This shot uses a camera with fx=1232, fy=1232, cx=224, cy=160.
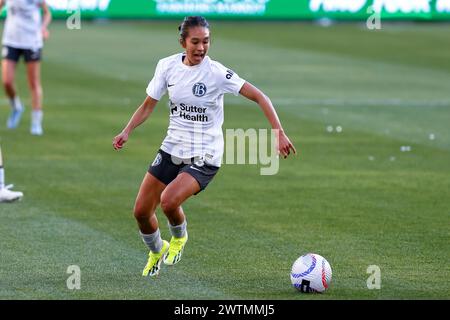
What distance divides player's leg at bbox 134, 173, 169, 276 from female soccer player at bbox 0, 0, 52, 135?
10.0 metres

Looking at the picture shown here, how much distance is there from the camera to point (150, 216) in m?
10.8

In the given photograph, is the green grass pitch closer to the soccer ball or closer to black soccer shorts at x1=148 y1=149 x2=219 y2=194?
the soccer ball

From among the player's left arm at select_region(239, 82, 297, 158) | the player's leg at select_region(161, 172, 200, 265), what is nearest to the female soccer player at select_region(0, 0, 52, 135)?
the player's leg at select_region(161, 172, 200, 265)

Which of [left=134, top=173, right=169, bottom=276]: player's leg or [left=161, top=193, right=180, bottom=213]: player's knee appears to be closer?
[left=161, top=193, right=180, bottom=213]: player's knee

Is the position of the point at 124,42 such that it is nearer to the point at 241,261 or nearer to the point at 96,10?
the point at 96,10

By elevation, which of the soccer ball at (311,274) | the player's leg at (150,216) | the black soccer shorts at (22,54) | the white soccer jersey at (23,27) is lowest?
the soccer ball at (311,274)

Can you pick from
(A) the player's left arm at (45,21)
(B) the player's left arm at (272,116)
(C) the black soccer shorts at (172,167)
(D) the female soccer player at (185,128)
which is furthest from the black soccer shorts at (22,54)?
(B) the player's left arm at (272,116)

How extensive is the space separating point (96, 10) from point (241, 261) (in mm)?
32093

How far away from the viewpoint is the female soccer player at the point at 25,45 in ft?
68.1

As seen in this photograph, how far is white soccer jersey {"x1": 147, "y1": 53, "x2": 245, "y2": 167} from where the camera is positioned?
1080 cm

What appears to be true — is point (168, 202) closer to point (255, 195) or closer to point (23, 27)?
point (255, 195)

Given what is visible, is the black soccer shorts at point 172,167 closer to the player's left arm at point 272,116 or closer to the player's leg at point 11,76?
the player's left arm at point 272,116

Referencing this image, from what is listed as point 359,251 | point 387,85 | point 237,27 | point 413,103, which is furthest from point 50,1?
point 359,251

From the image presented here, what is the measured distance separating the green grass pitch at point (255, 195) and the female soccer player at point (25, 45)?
730mm
